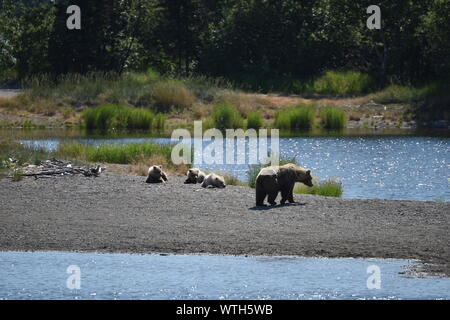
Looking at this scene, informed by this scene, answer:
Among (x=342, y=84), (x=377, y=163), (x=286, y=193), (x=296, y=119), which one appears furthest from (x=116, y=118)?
(x=286, y=193)

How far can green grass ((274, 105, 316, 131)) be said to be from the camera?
153 ft

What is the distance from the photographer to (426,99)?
5003 centimetres

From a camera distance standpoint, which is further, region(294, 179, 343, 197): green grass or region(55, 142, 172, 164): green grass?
region(55, 142, 172, 164): green grass

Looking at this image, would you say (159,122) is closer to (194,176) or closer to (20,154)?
(20,154)

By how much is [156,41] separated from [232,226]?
144 feet

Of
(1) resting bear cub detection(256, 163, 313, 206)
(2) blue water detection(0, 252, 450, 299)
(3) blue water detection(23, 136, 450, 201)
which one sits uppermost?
(1) resting bear cub detection(256, 163, 313, 206)

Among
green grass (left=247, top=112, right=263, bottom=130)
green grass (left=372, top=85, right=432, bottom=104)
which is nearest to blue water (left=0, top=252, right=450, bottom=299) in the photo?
green grass (left=247, top=112, right=263, bottom=130)

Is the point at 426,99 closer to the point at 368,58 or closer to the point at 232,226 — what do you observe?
the point at 368,58

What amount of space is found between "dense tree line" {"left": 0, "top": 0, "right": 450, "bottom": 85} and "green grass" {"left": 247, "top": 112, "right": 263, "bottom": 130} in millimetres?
10782

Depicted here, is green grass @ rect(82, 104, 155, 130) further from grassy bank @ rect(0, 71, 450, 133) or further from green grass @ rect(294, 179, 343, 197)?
green grass @ rect(294, 179, 343, 197)

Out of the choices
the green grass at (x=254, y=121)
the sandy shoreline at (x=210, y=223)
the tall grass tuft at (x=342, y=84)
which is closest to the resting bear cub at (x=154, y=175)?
the sandy shoreline at (x=210, y=223)

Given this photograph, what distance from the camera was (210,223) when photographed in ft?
61.8

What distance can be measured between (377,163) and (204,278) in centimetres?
1903

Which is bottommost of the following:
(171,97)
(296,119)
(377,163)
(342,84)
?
(296,119)
